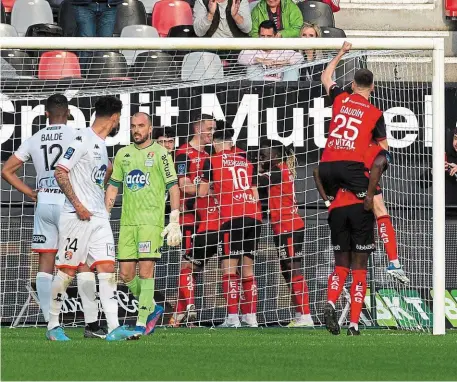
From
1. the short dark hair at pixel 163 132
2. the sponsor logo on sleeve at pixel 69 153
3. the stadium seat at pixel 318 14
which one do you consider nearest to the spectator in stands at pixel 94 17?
the stadium seat at pixel 318 14

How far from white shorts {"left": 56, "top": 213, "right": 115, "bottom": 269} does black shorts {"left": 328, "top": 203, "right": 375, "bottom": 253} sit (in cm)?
196

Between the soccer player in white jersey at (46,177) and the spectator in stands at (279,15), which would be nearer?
the soccer player in white jersey at (46,177)

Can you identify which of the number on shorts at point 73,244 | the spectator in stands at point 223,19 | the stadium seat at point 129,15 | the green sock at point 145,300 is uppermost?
the stadium seat at point 129,15

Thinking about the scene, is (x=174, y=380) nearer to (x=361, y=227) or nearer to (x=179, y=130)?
(x=361, y=227)

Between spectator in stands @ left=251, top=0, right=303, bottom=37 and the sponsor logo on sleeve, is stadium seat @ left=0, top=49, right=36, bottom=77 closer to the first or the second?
spectator in stands @ left=251, top=0, right=303, bottom=37

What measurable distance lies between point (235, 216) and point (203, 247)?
17.5 inches

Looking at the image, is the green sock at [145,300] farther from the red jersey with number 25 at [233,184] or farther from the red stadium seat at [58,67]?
the red stadium seat at [58,67]

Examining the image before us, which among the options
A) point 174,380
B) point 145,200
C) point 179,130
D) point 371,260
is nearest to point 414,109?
point 371,260

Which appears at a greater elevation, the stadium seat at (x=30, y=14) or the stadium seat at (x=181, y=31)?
the stadium seat at (x=30, y=14)

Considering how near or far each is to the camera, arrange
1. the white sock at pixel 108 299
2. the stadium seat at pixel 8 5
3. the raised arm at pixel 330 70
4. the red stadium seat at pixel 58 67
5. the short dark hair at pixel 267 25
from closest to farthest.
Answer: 1. the white sock at pixel 108 299
2. the raised arm at pixel 330 70
3. the red stadium seat at pixel 58 67
4. the short dark hair at pixel 267 25
5. the stadium seat at pixel 8 5

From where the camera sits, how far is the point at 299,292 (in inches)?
498

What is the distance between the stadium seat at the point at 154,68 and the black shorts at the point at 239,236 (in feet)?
5.39

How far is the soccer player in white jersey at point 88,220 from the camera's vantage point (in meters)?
9.54

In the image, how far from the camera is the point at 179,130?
505 inches
